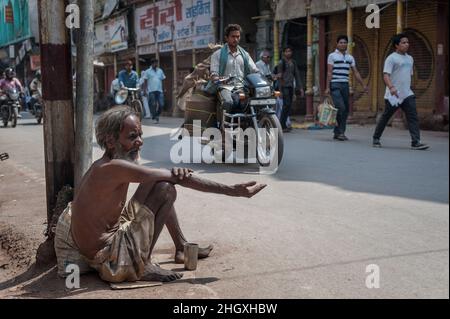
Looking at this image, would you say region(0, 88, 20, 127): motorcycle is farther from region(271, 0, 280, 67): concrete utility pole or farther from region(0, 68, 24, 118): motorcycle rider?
region(271, 0, 280, 67): concrete utility pole

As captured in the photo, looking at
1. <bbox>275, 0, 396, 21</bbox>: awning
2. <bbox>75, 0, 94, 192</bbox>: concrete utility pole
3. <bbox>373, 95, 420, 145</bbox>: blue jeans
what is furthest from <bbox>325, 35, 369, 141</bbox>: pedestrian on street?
<bbox>75, 0, 94, 192</bbox>: concrete utility pole

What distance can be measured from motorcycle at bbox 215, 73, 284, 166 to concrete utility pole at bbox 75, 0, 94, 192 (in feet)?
11.0

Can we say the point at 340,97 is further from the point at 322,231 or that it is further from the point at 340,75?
the point at 322,231

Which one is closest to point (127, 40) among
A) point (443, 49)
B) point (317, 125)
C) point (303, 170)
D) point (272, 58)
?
point (272, 58)

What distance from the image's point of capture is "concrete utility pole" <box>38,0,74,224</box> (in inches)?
159

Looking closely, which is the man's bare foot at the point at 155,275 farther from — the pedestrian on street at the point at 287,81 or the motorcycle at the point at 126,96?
the motorcycle at the point at 126,96

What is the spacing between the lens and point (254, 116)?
741cm

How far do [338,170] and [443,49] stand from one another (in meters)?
6.21

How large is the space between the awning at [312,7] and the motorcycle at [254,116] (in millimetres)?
5643

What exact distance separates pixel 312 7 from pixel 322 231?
11.0 meters

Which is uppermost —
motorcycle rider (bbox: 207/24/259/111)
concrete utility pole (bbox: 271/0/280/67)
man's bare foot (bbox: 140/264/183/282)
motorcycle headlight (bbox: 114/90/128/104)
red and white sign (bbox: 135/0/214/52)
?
red and white sign (bbox: 135/0/214/52)

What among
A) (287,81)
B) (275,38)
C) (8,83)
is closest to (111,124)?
(287,81)

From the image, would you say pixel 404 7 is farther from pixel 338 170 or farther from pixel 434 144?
pixel 338 170

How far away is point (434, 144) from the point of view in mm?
9016
